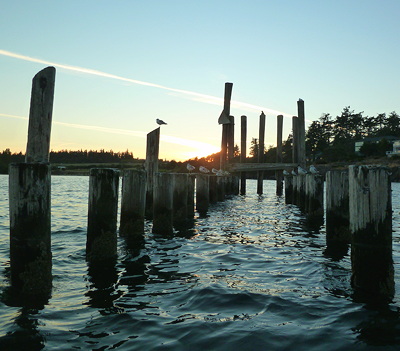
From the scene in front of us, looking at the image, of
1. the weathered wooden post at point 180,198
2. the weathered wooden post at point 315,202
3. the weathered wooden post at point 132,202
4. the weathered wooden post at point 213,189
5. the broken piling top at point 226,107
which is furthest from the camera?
the broken piling top at point 226,107

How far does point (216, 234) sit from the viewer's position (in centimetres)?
1053

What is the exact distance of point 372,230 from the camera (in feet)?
16.4

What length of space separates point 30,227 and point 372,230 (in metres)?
4.16

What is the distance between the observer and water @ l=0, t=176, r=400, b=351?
385 cm

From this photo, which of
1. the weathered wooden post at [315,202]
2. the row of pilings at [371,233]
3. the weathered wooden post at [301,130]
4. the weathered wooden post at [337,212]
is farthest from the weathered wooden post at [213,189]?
the row of pilings at [371,233]

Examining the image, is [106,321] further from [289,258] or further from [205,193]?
[205,193]

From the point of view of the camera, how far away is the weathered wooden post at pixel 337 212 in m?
8.18

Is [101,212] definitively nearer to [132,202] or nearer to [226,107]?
[132,202]

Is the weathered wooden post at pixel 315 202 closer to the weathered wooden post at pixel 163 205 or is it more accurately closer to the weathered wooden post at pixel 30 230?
the weathered wooden post at pixel 163 205

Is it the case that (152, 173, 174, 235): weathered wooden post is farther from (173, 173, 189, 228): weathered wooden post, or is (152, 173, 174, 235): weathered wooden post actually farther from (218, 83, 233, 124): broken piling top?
(218, 83, 233, 124): broken piling top

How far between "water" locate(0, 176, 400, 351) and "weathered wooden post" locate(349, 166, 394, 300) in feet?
0.82

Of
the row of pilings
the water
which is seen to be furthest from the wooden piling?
the row of pilings

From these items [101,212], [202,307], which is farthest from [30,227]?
[202,307]

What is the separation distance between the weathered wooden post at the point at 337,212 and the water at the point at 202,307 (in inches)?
14.9
